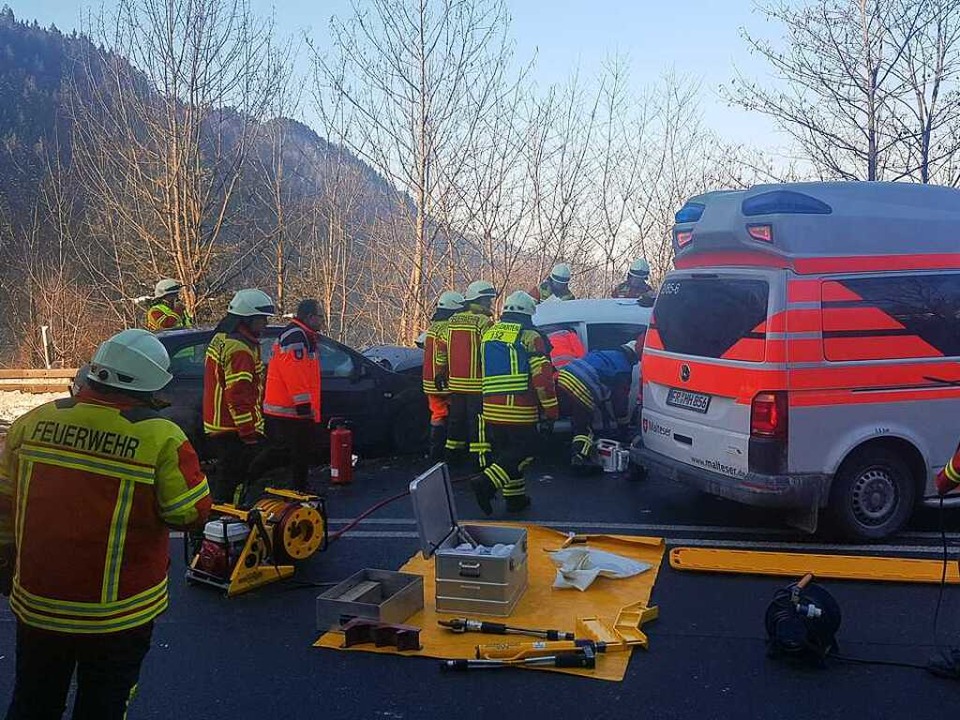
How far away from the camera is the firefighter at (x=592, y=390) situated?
28.2 feet

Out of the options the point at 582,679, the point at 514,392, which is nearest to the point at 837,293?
the point at 514,392

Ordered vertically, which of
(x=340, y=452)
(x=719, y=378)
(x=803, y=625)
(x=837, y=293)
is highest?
(x=837, y=293)

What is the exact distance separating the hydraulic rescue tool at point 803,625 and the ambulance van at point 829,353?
1.48m

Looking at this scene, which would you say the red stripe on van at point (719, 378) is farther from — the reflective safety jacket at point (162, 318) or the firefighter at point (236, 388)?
the reflective safety jacket at point (162, 318)

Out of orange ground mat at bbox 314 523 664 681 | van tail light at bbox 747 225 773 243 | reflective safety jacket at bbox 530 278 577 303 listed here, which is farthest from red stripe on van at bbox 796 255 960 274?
reflective safety jacket at bbox 530 278 577 303

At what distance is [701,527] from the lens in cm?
689

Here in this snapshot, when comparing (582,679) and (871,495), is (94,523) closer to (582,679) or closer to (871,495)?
(582,679)

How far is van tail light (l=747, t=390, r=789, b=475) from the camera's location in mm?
5762

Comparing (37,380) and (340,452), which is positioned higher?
(37,380)

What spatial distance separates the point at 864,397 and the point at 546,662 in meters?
3.07

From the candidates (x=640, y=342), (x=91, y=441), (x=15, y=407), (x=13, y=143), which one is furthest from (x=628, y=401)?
(x=13, y=143)

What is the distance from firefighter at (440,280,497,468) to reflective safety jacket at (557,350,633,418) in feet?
2.89

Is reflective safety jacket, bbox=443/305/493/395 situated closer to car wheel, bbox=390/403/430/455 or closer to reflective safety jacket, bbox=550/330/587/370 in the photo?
reflective safety jacket, bbox=550/330/587/370

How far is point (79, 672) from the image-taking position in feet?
9.47
